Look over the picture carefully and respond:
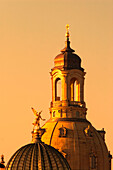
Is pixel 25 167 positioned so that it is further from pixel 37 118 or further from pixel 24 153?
pixel 37 118

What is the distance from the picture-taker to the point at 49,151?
612ft

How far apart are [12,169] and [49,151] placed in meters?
5.83

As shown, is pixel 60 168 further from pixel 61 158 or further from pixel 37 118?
pixel 37 118

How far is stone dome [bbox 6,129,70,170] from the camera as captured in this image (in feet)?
601

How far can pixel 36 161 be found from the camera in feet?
603

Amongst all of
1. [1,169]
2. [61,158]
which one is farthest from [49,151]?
[1,169]

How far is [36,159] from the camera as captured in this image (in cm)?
18412

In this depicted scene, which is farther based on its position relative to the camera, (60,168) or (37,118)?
(37,118)

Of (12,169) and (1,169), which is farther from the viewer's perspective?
(1,169)

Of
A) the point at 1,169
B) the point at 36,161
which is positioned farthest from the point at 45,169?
the point at 1,169

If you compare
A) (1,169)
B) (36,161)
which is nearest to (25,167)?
(36,161)

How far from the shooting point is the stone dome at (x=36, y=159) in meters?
183

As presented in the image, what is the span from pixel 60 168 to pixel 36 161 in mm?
3436

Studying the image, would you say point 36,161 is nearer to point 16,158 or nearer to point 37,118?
point 16,158
